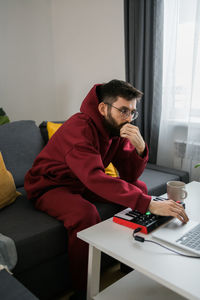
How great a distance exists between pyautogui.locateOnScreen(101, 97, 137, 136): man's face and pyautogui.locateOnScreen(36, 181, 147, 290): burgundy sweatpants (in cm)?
40

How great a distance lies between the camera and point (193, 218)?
4.09 feet

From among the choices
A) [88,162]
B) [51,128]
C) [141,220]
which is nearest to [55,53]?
[51,128]

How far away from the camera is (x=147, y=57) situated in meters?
2.43

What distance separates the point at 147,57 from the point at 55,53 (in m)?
1.52

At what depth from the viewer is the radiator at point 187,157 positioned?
2.31 m

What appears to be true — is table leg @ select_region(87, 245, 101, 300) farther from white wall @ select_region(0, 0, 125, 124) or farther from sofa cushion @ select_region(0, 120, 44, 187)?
white wall @ select_region(0, 0, 125, 124)

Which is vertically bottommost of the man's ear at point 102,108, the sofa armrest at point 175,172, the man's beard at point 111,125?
the sofa armrest at point 175,172

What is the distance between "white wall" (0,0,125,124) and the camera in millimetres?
2930

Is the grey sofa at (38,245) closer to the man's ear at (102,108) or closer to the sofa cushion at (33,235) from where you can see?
the sofa cushion at (33,235)

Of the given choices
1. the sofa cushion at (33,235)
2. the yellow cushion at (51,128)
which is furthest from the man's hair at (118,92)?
the yellow cushion at (51,128)

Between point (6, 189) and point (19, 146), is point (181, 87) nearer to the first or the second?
point (19, 146)

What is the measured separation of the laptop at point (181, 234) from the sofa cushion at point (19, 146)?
3.91 feet

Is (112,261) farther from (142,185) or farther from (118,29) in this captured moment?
(118,29)

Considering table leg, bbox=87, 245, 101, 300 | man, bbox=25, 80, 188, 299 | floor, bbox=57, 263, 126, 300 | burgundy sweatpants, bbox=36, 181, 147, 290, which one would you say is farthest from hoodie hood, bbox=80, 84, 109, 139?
floor, bbox=57, 263, 126, 300
